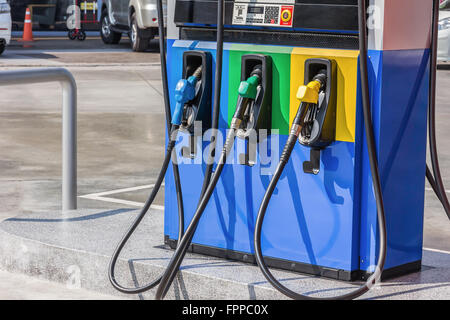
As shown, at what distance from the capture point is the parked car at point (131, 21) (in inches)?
798

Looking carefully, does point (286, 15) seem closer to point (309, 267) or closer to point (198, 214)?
point (198, 214)

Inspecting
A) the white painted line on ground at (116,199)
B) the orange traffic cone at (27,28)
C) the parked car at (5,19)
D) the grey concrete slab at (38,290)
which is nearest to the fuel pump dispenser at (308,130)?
the grey concrete slab at (38,290)

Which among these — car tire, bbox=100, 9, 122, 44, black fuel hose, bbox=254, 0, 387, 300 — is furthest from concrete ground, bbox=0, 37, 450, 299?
car tire, bbox=100, 9, 122, 44

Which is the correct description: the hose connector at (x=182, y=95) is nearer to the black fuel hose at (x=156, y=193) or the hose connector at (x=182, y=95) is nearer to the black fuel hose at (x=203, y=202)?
the black fuel hose at (x=156, y=193)

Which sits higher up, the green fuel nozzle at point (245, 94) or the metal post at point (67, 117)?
the green fuel nozzle at point (245, 94)

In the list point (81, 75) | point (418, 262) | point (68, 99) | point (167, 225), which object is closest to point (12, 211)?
point (68, 99)

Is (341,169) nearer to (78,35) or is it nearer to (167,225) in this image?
(167,225)

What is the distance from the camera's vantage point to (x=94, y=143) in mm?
9773

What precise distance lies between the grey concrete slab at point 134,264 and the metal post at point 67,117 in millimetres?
241

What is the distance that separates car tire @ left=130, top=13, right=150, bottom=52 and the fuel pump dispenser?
16.8 m

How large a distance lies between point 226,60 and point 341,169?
791 mm

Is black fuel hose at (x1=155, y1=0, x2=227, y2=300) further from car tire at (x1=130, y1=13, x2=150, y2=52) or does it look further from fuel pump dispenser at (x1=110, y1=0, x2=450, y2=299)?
car tire at (x1=130, y1=13, x2=150, y2=52)

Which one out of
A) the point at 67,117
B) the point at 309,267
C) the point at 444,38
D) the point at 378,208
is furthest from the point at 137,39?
the point at 378,208
